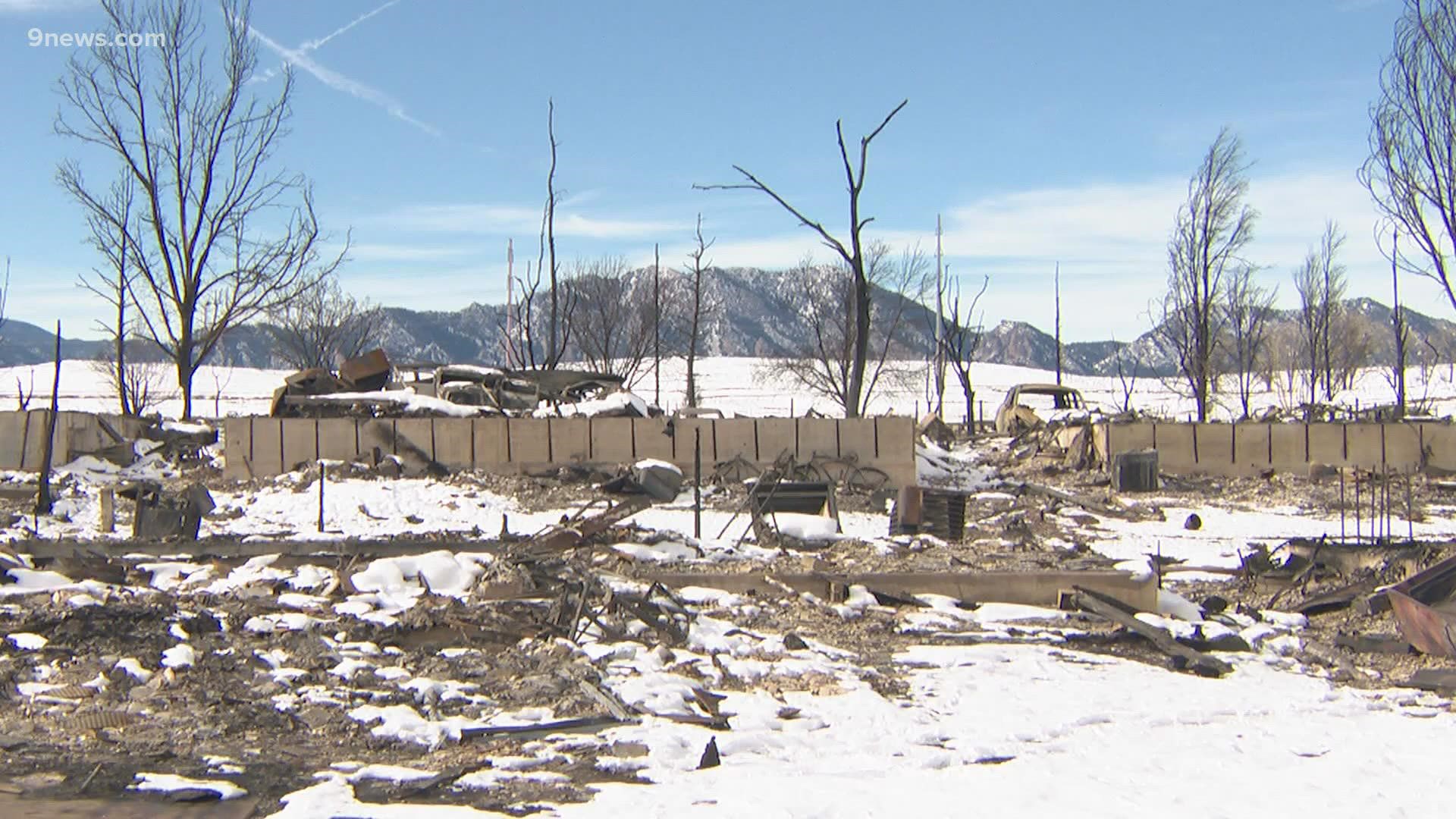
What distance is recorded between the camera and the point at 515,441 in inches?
706

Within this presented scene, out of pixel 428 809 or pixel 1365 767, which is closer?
pixel 428 809

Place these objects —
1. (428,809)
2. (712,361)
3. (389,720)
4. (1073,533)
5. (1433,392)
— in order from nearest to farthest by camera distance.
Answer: (428,809), (389,720), (1073,533), (1433,392), (712,361)

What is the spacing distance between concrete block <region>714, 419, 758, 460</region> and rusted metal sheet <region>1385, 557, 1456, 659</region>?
1024cm

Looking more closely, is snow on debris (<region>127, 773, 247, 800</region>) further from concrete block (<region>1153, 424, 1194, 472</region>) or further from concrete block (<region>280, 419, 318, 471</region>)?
concrete block (<region>1153, 424, 1194, 472</region>)

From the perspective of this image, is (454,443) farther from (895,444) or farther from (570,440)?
(895,444)

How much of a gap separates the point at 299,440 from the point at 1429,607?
14890 mm

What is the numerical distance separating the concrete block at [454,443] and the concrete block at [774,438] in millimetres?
4293

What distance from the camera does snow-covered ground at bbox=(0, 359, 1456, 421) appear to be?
165ft

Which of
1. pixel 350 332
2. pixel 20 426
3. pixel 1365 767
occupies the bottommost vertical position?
pixel 1365 767

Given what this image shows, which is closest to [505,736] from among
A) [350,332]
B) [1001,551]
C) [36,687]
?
[36,687]

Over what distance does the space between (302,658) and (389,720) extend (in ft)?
4.28

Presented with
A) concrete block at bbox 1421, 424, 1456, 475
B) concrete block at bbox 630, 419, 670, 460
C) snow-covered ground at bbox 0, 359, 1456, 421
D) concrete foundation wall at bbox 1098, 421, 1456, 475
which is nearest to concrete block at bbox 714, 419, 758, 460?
concrete block at bbox 630, 419, 670, 460

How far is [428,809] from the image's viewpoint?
4695mm

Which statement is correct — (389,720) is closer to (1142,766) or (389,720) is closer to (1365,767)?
(1142,766)
